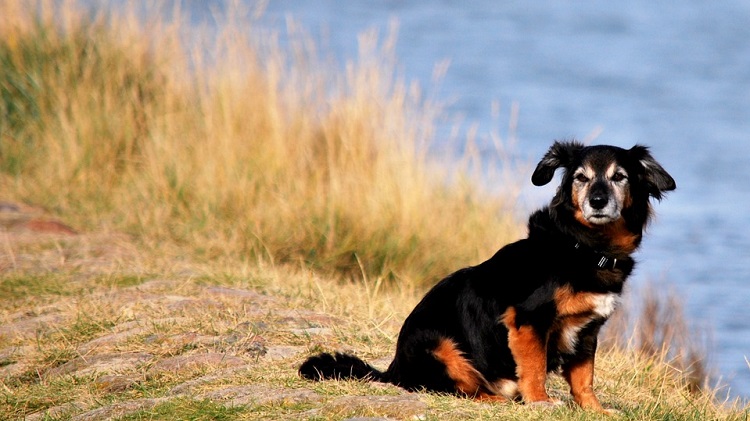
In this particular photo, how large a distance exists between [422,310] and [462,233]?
3.94 metres

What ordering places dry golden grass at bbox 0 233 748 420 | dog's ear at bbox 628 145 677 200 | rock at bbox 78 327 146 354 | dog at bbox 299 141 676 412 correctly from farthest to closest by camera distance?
1. rock at bbox 78 327 146 354
2. dog's ear at bbox 628 145 677 200
3. dog at bbox 299 141 676 412
4. dry golden grass at bbox 0 233 748 420

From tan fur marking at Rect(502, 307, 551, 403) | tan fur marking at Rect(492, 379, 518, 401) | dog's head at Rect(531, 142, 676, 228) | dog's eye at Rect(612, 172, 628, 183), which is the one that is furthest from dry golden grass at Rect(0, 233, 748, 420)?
dog's eye at Rect(612, 172, 628, 183)

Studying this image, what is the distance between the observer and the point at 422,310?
4.80 metres

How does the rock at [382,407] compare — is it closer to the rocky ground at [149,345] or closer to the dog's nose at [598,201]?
the rocky ground at [149,345]

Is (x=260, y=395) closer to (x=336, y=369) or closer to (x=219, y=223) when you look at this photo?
(x=336, y=369)

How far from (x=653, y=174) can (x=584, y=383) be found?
0.95m

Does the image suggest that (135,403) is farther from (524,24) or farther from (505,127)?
(524,24)

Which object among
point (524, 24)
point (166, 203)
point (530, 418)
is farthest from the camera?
point (524, 24)

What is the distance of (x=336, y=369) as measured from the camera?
4.68 meters

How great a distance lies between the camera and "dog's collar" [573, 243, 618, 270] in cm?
461

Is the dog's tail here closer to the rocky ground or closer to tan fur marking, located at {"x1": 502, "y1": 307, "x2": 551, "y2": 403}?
the rocky ground

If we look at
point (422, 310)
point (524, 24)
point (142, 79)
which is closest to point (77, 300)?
point (422, 310)

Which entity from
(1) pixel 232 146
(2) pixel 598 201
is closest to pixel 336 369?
(2) pixel 598 201

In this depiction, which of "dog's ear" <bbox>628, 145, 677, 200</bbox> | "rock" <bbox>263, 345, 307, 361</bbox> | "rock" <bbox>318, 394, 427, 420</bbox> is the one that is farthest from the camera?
"rock" <bbox>263, 345, 307, 361</bbox>
